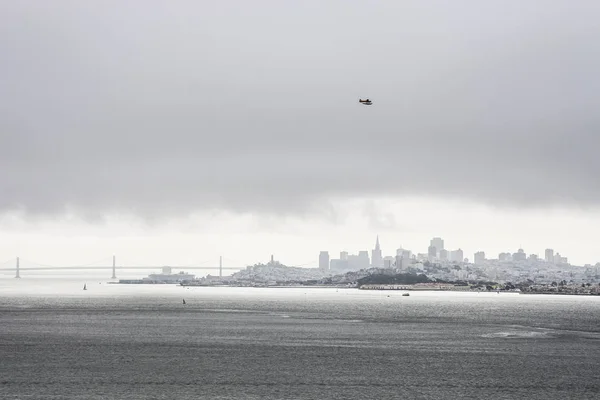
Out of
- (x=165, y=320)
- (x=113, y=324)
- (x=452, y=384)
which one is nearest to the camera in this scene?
(x=452, y=384)

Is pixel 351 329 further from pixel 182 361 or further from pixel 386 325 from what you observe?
pixel 182 361

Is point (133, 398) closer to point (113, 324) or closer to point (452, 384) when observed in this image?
point (452, 384)

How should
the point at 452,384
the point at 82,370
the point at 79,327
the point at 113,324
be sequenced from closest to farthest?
1. the point at 452,384
2. the point at 82,370
3. the point at 79,327
4. the point at 113,324

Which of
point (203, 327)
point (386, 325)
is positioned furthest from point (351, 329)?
point (203, 327)

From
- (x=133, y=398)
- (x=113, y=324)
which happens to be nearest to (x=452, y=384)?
(x=133, y=398)

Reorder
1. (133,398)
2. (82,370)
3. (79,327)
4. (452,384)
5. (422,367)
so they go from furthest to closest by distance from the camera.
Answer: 1. (79,327)
2. (422,367)
3. (82,370)
4. (452,384)
5. (133,398)

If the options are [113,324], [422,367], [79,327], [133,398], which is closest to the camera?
[133,398]

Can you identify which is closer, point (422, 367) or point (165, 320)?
point (422, 367)

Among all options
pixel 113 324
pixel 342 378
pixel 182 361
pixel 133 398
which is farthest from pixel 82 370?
pixel 113 324

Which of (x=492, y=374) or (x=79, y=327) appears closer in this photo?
(x=492, y=374)
